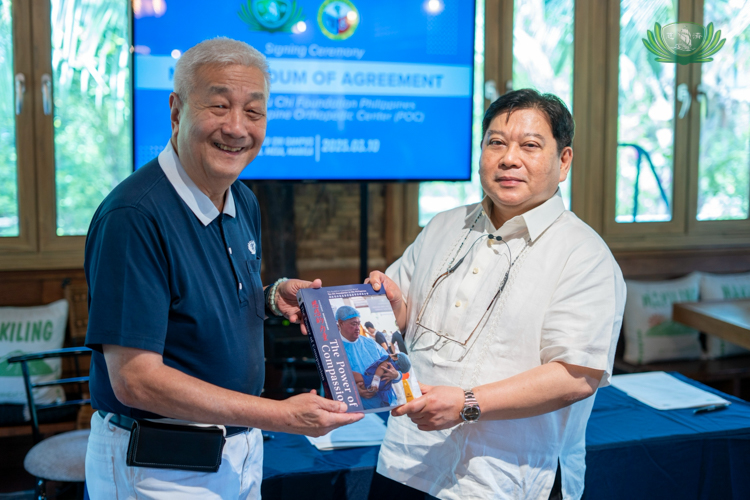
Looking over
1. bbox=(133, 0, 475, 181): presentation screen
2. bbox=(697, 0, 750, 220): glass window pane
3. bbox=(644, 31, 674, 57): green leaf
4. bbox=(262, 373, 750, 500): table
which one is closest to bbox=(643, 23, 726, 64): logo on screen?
bbox=(644, 31, 674, 57): green leaf

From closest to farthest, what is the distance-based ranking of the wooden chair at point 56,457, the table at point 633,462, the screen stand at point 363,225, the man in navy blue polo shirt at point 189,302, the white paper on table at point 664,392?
the man in navy blue polo shirt at point 189,302, the table at point 633,462, the white paper on table at point 664,392, the wooden chair at point 56,457, the screen stand at point 363,225

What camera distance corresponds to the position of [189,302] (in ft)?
3.80

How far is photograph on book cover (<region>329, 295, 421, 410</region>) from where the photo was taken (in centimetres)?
121

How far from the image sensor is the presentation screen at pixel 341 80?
2.93 metres

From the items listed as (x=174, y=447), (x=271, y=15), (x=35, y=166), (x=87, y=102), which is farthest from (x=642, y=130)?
(x=174, y=447)

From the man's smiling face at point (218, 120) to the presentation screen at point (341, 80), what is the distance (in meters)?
1.76

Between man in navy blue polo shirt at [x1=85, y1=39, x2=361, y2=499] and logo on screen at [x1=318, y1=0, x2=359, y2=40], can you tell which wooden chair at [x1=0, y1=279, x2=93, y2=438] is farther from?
man in navy blue polo shirt at [x1=85, y1=39, x2=361, y2=499]

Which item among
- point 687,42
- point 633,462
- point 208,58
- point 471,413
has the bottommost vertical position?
point 633,462

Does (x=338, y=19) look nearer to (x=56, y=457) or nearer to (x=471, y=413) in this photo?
(x=56, y=457)

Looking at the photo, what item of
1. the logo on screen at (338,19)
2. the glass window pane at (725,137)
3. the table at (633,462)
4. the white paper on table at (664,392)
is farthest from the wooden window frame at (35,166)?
the glass window pane at (725,137)

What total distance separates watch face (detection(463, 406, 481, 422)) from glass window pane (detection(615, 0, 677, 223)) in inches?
119

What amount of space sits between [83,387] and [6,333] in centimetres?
47

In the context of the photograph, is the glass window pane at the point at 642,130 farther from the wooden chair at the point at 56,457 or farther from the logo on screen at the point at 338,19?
the wooden chair at the point at 56,457

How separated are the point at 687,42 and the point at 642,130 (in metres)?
1.62
